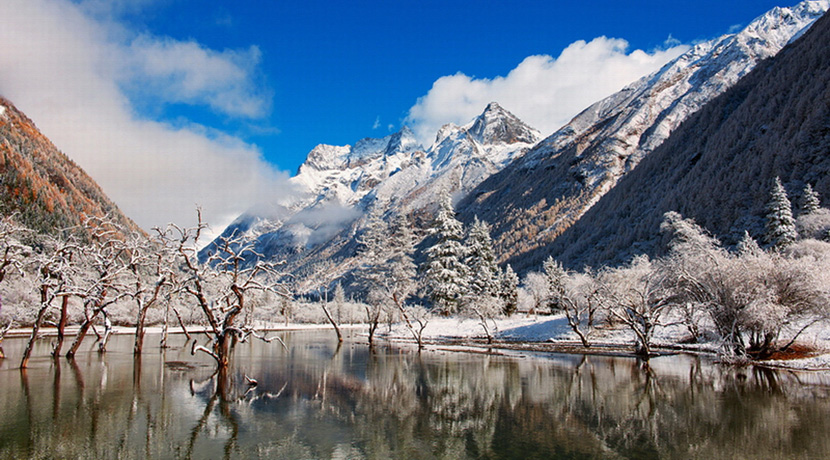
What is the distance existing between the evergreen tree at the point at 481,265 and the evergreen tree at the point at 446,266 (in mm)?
2187

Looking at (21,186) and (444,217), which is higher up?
(21,186)

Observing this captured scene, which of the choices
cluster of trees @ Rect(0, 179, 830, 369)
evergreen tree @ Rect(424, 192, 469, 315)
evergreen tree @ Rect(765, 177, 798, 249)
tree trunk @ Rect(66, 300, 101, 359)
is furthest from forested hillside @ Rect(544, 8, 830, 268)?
tree trunk @ Rect(66, 300, 101, 359)

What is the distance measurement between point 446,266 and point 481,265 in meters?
7.05

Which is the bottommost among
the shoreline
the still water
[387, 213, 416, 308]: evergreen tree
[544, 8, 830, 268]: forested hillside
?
the shoreline

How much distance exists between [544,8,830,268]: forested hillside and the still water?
2657 inches

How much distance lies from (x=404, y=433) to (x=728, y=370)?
22.1 m

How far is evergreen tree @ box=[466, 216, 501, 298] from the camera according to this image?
212 feet

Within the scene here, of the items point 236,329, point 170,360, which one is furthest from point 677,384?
point 170,360

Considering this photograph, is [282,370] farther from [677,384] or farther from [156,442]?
[677,384]

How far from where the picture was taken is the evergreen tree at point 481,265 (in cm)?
6456

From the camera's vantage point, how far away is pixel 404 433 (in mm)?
12969

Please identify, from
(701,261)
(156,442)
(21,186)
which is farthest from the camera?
(21,186)

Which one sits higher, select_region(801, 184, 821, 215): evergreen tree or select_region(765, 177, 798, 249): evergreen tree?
select_region(801, 184, 821, 215): evergreen tree

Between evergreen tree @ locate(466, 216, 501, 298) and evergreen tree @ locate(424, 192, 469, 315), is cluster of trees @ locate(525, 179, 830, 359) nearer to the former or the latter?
evergreen tree @ locate(424, 192, 469, 315)
